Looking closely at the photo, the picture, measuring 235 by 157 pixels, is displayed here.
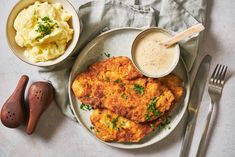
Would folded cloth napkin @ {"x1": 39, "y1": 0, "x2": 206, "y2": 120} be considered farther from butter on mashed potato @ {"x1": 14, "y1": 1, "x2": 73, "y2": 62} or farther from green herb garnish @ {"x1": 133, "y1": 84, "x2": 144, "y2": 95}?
green herb garnish @ {"x1": 133, "y1": 84, "x2": 144, "y2": 95}

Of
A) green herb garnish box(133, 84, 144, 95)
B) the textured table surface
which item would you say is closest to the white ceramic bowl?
the textured table surface

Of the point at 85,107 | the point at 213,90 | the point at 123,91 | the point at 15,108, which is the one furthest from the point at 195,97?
the point at 15,108

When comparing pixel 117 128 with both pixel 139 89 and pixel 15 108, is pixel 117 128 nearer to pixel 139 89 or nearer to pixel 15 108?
pixel 139 89

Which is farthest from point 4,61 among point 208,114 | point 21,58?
point 208,114

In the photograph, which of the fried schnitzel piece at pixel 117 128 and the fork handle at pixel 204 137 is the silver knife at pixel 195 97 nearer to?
the fork handle at pixel 204 137

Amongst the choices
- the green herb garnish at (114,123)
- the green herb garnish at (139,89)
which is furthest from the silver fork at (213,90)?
the green herb garnish at (114,123)
